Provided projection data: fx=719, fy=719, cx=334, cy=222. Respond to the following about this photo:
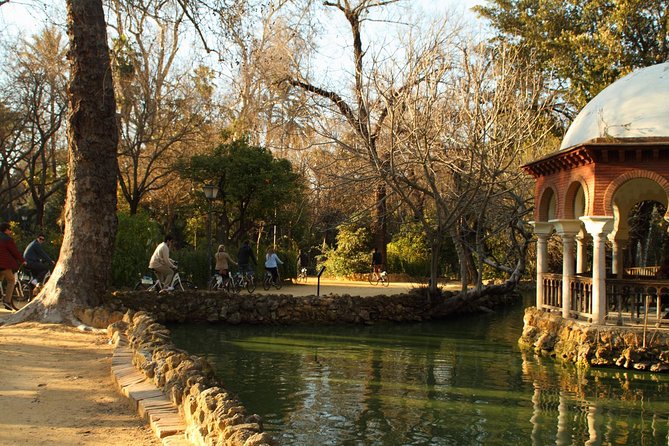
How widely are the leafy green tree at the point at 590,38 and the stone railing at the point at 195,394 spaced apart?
669 inches

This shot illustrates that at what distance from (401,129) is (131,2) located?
9.55 meters

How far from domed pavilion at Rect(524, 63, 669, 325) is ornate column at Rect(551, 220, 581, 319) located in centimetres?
2

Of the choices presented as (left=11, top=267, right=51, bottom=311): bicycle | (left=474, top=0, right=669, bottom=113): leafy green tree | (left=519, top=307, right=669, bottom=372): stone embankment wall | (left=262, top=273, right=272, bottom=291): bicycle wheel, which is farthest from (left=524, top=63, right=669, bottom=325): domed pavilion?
(left=11, top=267, right=51, bottom=311): bicycle

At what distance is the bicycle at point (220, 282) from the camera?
21694 millimetres

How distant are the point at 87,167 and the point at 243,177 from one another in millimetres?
13835

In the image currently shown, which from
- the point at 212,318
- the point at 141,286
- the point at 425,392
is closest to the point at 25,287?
the point at 141,286

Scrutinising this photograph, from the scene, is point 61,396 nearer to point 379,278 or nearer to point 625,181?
point 625,181

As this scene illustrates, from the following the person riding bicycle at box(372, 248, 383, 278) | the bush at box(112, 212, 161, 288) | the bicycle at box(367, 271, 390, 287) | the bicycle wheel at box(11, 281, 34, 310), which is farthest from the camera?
the person riding bicycle at box(372, 248, 383, 278)

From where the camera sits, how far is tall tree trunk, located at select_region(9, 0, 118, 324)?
13.3 m

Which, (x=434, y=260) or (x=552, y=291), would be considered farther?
(x=434, y=260)

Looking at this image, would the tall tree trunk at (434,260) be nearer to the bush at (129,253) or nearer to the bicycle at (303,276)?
the bush at (129,253)

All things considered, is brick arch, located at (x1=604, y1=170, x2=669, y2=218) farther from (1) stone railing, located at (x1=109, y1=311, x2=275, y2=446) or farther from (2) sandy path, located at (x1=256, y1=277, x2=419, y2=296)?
(2) sandy path, located at (x1=256, y1=277, x2=419, y2=296)

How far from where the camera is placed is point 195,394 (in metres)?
6.17

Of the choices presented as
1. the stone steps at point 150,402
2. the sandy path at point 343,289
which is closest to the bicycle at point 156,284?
the sandy path at point 343,289
